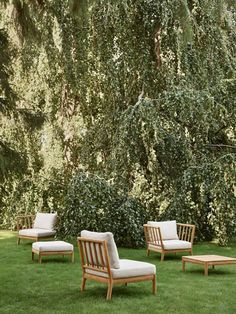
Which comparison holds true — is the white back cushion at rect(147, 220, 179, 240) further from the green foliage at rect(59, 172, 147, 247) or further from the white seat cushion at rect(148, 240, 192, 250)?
the green foliage at rect(59, 172, 147, 247)

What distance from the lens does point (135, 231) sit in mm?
9336

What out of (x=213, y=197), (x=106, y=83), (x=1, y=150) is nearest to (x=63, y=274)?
(x=1, y=150)

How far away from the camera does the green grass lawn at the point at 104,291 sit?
196 inches

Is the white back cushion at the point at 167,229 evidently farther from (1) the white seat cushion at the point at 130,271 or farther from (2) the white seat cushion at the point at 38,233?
(1) the white seat cushion at the point at 130,271

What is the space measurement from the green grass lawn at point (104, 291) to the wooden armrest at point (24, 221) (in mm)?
2284

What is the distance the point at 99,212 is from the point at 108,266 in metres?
3.89

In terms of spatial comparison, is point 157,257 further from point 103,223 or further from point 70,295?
point 70,295

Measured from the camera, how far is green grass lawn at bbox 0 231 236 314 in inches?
196

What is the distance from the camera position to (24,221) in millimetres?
10945

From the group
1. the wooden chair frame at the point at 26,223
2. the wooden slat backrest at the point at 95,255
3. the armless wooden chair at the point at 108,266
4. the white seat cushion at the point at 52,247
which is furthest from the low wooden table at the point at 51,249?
the armless wooden chair at the point at 108,266

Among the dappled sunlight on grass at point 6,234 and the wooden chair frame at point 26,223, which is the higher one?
the wooden chair frame at point 26,223

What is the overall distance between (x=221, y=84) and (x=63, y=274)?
4897 millimetres

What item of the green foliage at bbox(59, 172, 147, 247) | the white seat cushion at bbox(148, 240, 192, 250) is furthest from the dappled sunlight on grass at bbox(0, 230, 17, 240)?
the white seat cushion at bbox(148, 240, 192, 250)

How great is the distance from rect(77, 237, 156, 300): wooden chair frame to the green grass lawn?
0.17m
